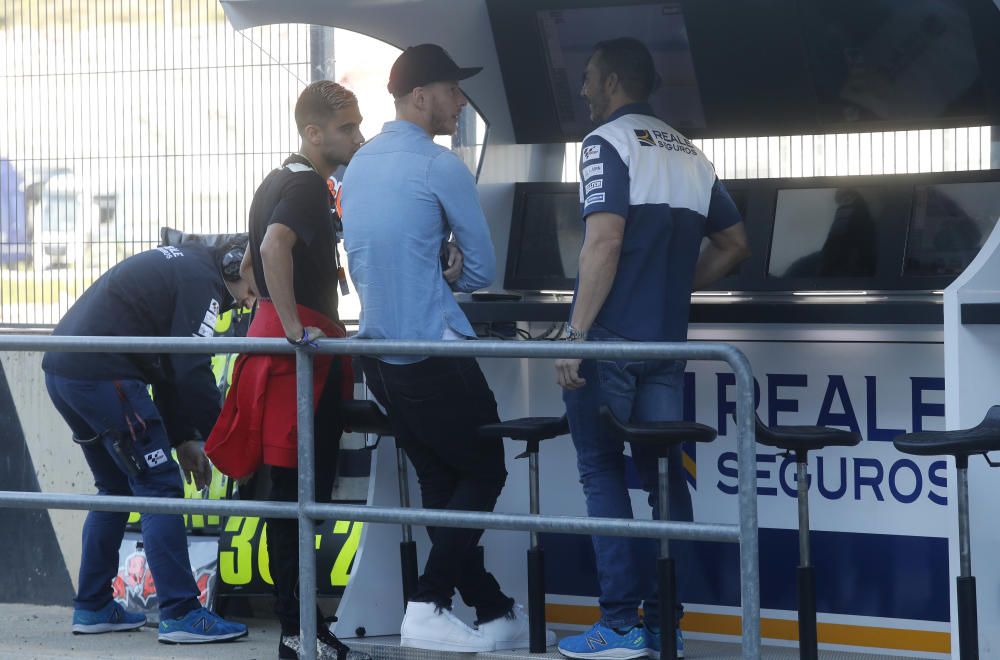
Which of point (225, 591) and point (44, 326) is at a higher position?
point (44, 326)

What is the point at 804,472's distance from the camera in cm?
372

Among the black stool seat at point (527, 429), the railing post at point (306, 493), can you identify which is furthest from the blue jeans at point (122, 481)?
the black stool seat at point (527, 429)

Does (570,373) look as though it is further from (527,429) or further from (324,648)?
(324,648)

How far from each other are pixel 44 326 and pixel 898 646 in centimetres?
389

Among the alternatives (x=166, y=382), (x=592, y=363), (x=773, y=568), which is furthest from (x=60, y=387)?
(x=773, y=568)

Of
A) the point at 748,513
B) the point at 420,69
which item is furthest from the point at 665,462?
the point at 420,69

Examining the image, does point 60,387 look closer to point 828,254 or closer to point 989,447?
point 828,254

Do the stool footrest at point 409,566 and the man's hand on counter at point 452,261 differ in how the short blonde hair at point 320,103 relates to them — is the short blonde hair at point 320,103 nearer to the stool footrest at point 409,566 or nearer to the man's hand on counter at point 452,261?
the man's hand on counter at point 452,261

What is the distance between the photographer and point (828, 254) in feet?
14.8

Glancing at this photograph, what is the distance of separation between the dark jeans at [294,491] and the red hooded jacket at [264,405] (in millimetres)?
60

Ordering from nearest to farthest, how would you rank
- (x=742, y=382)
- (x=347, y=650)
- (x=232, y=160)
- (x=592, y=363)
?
1. (x=742, y=382)
2. (x=592, y=363)
3. (x=347, y=650)
4. (x=232, y=160)

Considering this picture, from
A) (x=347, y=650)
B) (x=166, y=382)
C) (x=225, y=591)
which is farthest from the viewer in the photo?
(x=225, y=591)

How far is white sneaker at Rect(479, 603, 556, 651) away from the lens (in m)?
4.09

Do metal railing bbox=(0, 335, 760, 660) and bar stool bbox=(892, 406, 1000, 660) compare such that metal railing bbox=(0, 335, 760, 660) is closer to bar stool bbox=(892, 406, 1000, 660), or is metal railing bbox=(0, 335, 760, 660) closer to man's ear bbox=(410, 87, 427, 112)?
bar stool bbox=(892, 406, 1000, 660)
